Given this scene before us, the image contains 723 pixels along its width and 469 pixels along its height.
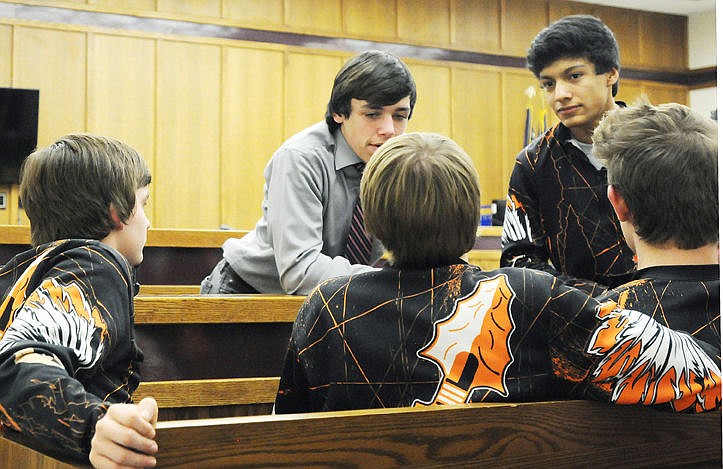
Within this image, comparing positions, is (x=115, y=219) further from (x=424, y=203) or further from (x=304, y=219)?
(x=304, y=219)

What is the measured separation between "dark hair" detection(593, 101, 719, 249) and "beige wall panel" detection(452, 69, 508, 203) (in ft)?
25.1

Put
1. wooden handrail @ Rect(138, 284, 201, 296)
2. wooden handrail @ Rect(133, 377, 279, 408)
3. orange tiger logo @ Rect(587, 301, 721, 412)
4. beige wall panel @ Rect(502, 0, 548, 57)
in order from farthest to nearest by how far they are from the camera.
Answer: beige wall panel @ Rect(502, 0, 548, 57), wooden handrail @ Rect(138, 284, 201, 296), wooden handrail @ Rect(133, 377, 279, 408), orange tiger logo @ Rect(587, 301, 721, 412)

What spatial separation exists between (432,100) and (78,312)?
26.6 ft

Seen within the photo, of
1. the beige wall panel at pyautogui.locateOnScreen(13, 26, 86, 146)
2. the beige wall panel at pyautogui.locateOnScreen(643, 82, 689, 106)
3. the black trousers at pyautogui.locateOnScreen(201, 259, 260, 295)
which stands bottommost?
the black trousers at pyautogui.locateOnScreen(201, 259, 260, 295)

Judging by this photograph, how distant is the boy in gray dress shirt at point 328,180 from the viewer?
2541mm

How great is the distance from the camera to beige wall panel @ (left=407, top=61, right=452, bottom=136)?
29.9 feet

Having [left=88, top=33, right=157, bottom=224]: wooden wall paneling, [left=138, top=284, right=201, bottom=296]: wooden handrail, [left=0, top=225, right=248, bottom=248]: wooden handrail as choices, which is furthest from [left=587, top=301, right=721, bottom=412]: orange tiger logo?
[left=88, top=33, right=157, bottom=224]: wooden wall paneling

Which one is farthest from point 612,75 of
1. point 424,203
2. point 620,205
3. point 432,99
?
point 432,99

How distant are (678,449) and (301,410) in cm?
63

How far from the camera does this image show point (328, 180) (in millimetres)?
2674

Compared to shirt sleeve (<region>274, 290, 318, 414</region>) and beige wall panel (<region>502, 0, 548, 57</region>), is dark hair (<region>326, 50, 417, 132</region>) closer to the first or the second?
shirt sleeve (<region>274, 290, 318, 414</region>)

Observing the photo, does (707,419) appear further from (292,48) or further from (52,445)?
(292,48)

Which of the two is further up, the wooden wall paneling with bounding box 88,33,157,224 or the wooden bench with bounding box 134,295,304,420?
the wooden wall paneling with bounding box 88,33,157,224

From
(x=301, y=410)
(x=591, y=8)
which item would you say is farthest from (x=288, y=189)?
(x=591, y=8)
